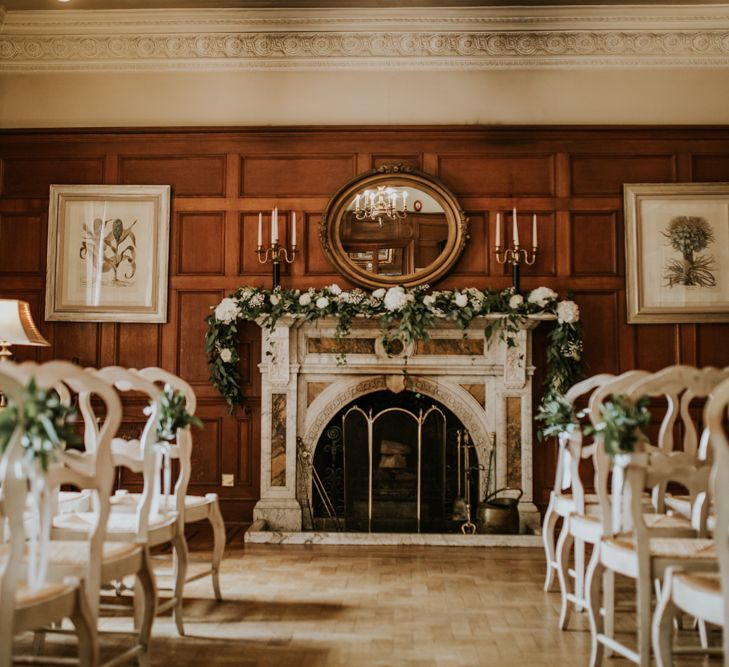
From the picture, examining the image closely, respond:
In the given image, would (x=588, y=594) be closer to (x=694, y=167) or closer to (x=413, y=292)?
(x=413, y=292)

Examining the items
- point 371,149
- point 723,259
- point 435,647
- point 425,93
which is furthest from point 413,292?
point 435,647

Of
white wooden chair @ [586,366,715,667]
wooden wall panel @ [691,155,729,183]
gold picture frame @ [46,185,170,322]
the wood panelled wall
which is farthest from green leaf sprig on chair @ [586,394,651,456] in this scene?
gold picture frame @ [46,185,170,322]

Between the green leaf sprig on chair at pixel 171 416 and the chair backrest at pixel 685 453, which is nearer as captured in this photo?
the chair backrest at pixel 685 453

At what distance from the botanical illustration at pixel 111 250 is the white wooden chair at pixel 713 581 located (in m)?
4.53

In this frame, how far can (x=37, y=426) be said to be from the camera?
1.97 m

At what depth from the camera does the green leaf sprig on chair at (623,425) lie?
2.40 meters

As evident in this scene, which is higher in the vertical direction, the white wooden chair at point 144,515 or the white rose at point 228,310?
the white rose at point 228,310

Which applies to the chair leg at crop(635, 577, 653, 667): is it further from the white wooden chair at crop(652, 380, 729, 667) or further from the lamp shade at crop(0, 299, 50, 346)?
the lamp shade at crop(0, 299, 50, 346)

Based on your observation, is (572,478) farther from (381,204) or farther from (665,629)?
(381,204)

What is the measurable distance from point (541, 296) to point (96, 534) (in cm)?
371

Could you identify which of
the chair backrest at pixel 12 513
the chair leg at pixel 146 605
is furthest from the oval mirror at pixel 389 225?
the chair backrest at pixel 12 513

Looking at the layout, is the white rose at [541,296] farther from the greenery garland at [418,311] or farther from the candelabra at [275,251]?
the candelabra at [275,251]

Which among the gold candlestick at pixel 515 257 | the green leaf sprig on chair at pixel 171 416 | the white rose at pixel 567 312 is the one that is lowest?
the green leaf sprig on chair at pixel 171 416

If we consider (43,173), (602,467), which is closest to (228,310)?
(43,173)
